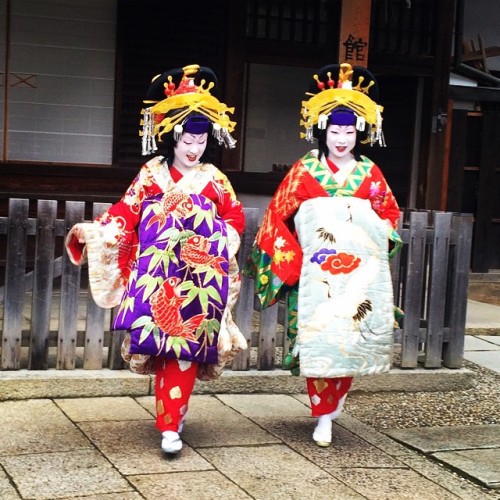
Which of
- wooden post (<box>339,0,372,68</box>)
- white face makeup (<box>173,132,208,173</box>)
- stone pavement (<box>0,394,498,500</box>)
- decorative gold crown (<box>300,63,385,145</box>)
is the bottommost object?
stone pavement (<box>0,394,498,500</box>)

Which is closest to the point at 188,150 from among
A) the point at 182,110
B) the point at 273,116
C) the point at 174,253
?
the point at 182,110

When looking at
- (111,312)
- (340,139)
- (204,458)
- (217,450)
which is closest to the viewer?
(204,458)

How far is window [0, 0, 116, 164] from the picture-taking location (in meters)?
8.71

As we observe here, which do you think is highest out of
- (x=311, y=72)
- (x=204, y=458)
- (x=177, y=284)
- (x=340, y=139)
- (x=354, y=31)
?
(x=354, y=31)

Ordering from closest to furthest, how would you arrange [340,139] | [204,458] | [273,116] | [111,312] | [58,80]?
[204,458]
[340,139]
[111,312]
[58,80]
[273,116]

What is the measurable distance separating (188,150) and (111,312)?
4.78 ft

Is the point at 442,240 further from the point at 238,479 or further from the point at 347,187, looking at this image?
the point at 238,479

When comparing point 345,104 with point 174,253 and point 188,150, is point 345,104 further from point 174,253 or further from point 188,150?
point 174,253

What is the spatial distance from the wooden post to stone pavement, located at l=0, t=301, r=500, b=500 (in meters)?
3.80

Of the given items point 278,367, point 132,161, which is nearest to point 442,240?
point 278,367

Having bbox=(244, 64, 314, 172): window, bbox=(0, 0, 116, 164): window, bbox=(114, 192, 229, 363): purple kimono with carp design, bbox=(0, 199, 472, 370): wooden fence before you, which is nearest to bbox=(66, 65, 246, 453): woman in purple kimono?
bbox=(114, 192, 229, 363): purple kimono with carp design

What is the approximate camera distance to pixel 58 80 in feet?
29.2

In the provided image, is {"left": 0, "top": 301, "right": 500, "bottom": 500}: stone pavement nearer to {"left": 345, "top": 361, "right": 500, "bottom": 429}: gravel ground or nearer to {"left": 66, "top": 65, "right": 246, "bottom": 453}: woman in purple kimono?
{"left": 345, "top": 361, "right": 500, "bottom": 429}: gravel ground

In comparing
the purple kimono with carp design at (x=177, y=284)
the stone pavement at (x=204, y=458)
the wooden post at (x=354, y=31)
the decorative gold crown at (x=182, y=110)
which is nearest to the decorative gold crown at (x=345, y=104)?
the decorative gold crown at (x=182, y=110)
